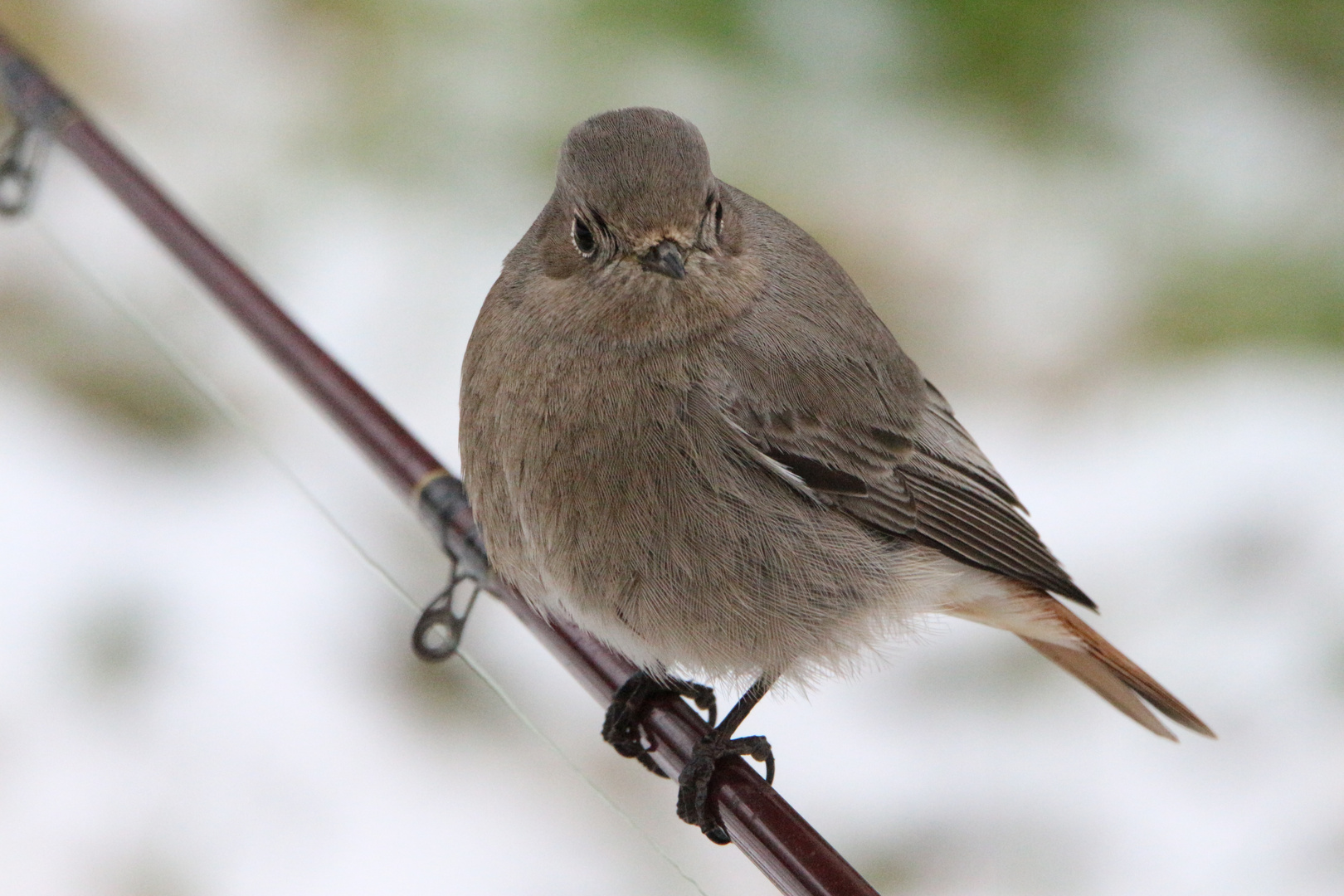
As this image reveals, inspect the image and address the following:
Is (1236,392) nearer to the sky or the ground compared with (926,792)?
nearer to the sky

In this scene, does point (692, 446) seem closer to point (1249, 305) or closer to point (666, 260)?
point (666, 260)

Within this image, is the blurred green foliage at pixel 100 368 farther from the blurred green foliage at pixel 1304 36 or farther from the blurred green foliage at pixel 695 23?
the blurred green foliage at pixel 1304 36

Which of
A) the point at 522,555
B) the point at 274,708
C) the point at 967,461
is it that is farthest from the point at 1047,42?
the point at 274,708

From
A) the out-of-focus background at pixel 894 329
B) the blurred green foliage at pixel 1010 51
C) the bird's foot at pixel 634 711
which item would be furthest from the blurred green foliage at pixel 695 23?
the bird's foot at pixel 634 711

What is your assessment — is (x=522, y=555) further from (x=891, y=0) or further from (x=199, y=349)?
(x=891, y=0)

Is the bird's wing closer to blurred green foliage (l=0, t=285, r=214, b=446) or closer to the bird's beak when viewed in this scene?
the bird's beak

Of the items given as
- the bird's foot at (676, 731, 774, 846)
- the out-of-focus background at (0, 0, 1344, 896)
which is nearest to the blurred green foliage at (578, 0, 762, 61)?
the out-of-focus background at (0, 0, 1344, 896)

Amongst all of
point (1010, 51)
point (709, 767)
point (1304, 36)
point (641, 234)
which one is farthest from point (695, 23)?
point (709, 767)
